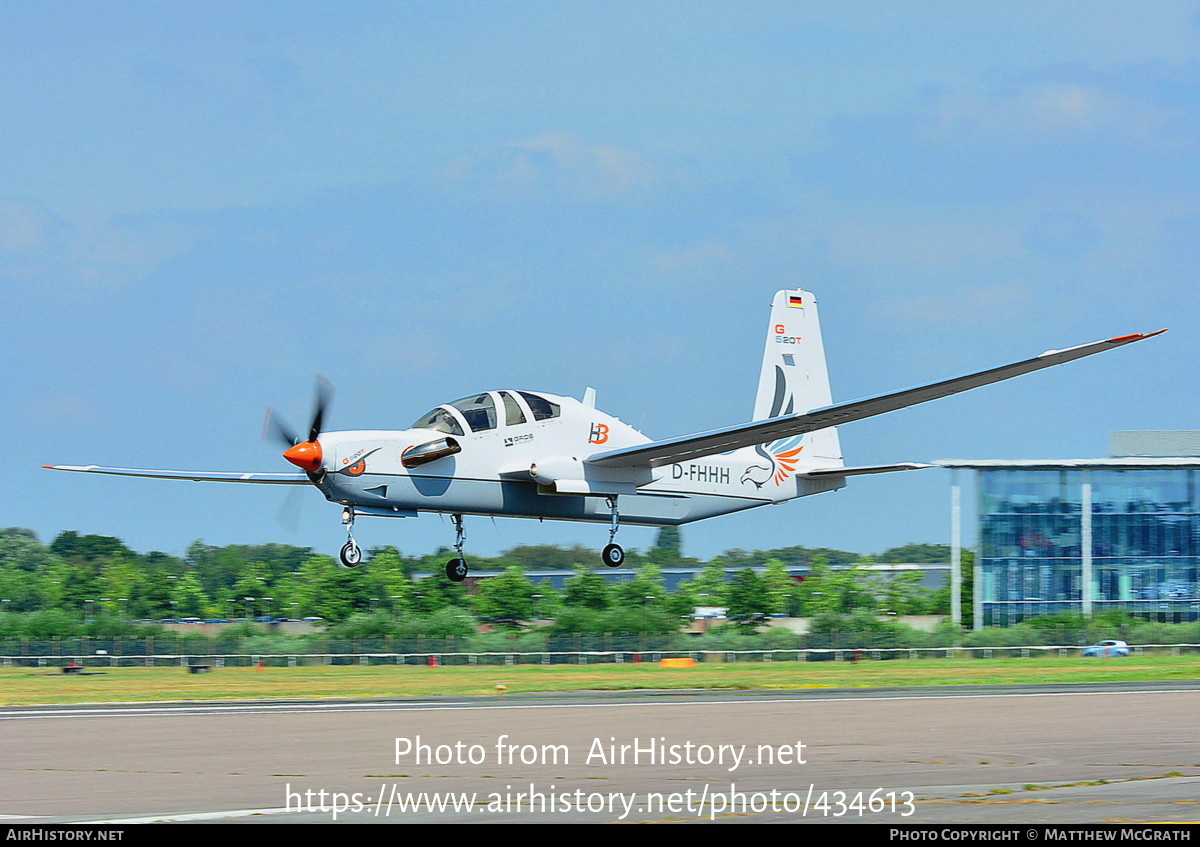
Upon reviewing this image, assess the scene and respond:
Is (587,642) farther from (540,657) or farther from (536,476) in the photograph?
(536,476)

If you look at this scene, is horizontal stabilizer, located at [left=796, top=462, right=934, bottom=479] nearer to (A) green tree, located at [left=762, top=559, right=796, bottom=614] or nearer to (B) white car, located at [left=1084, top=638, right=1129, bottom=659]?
(B) white car, located at [left=1084, top=638, right=1129, bottom=659]

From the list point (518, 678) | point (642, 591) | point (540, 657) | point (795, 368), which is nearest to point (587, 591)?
point (642, 591)

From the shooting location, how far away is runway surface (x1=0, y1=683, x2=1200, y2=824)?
15.2 m

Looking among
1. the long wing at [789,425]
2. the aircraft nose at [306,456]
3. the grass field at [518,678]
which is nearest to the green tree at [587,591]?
the grass field at [518,678]

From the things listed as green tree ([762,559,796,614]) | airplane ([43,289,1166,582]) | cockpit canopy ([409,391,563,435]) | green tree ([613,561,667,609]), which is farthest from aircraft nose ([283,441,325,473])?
green tree ([762,559,796,614])

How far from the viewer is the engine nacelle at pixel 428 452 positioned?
30734 mm

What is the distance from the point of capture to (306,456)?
96.7 ft

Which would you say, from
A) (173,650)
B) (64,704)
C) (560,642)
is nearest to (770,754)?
(64,704)

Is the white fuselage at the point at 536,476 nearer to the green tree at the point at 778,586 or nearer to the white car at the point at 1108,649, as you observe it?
A: the white car at the point at 1108,649

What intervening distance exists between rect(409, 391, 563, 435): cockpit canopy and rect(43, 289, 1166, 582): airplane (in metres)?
0.02

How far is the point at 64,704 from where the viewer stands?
1415 inches

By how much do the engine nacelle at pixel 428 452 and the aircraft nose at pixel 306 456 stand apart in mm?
1871
